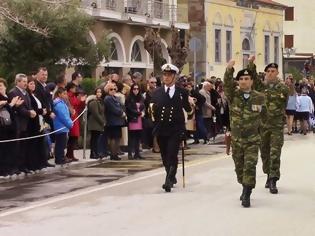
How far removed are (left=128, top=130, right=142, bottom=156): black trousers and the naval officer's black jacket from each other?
5846 millimetres

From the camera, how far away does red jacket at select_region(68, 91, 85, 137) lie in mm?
17578

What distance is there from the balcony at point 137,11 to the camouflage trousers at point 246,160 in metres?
25.2

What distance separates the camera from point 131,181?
1459 cm

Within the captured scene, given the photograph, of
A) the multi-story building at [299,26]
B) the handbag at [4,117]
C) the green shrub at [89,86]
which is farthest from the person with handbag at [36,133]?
the multi-story building at [299,26]

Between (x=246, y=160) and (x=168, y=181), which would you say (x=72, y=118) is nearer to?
(x=168, y=181)

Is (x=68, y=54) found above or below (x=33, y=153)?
above

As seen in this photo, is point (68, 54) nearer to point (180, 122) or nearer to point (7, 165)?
point (7, 165)

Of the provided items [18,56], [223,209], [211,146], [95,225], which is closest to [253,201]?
[223,209]

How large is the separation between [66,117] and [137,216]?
647cm

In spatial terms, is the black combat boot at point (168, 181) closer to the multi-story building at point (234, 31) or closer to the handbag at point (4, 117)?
the handbag at point (4, 117)

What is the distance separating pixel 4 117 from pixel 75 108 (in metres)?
3.73

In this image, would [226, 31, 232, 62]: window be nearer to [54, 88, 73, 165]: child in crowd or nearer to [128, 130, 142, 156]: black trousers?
[128, 130, 142, 156]: black trousers

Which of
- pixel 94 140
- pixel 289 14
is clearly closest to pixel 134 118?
pixel 94 140

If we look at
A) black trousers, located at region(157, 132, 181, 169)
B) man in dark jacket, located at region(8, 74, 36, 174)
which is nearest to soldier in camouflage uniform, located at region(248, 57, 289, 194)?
black trousers, located at region(157, 132, 181, 169)
